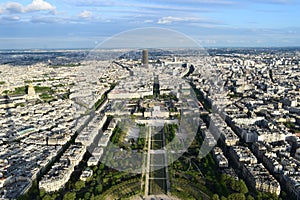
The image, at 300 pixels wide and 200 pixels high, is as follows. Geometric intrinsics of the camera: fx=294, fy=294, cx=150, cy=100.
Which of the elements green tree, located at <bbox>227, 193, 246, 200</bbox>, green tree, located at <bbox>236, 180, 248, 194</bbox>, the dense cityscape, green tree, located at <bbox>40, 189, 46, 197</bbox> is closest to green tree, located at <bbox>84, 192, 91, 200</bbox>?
the dense cityscape

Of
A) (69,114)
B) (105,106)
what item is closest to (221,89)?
(105,106)

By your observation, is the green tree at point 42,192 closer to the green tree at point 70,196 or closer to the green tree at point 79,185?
the green tree at point 70,196

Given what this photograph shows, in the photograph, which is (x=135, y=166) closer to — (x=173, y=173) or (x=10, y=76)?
(x=173, y=173)

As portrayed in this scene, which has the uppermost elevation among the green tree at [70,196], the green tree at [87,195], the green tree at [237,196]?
the green tree at [237,196]

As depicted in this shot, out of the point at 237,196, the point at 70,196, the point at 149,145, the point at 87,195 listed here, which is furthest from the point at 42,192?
the point at 237,196

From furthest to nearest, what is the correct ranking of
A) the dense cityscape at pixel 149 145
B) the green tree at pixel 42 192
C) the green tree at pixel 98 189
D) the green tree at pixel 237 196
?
the dense cityscape at pixel 149 145, the green tree at pixel 98 189, the green tree at pixel 42 192, the green tree at pixel 237 196

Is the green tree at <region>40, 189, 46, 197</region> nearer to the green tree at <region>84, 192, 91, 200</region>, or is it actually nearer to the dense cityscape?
the dense cityscape

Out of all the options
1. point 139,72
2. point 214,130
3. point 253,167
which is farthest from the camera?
point 139,72

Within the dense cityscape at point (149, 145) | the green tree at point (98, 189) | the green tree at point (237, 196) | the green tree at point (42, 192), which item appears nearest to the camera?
the green tree at point (237, 196)

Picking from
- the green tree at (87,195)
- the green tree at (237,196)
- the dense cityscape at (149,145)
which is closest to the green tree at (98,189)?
the dense cityscape at (149,145)
